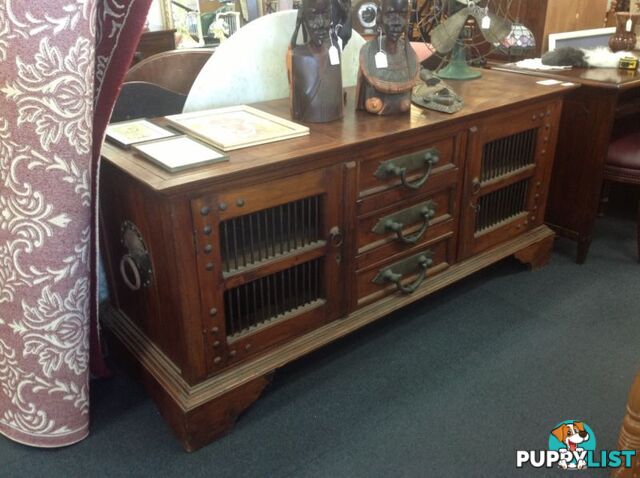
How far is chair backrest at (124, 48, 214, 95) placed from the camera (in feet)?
6.17

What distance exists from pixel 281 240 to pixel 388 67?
1.80 feet

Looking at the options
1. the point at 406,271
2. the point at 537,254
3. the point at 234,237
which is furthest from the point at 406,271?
the point at 537,254

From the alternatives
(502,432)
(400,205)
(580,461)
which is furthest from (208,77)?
(580,461)

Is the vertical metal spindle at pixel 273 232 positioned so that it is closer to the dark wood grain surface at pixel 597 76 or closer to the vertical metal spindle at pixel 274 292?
the vertical metal spindle at pixel 274 292

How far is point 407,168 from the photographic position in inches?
59.1

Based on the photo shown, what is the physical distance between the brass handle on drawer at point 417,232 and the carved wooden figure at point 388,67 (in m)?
0.28

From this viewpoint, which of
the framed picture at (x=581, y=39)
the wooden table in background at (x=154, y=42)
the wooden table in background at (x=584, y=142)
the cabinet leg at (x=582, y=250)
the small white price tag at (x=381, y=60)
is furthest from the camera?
the wooden table in background at (x=154, y=42)

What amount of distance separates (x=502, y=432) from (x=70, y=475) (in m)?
0.98

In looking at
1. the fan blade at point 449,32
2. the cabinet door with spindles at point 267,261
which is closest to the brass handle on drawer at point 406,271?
the cabinet door with spindles at point 267,261

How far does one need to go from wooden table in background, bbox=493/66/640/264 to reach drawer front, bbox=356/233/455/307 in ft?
2.15

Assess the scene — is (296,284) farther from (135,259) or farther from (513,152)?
(513,152)

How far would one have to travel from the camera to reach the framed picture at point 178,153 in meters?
1.16

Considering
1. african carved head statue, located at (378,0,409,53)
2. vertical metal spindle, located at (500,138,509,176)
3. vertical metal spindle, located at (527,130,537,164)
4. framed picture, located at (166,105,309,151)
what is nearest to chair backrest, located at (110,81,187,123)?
framed picture, located at (166,105,309,151)

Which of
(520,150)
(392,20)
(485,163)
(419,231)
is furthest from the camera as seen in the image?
(520,150)
